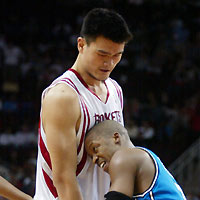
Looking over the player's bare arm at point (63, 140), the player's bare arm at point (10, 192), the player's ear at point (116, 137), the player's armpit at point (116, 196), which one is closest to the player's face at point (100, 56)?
the player's bare arm at point (63, 140)

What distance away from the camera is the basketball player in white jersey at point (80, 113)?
2.97 m

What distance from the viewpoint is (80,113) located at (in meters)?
3.07

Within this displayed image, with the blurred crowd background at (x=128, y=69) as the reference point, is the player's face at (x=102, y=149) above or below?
below

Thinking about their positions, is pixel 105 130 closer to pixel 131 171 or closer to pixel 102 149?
pixel 102 149

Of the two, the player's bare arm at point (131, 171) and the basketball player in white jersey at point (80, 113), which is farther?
the basketball player in white jersey at point (80, 113)

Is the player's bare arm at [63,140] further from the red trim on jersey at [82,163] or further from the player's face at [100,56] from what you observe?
the player's face at [100,56]

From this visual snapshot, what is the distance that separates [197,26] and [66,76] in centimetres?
1081

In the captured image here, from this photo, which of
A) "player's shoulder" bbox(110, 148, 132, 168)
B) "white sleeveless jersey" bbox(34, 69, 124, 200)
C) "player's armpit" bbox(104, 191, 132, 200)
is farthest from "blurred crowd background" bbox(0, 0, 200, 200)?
"player's armpit" bbox(104, 191, 132, 200)

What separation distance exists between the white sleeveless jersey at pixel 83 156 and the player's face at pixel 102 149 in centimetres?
8

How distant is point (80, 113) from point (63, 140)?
22cm

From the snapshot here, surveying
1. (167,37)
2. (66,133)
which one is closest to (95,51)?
(66,133)

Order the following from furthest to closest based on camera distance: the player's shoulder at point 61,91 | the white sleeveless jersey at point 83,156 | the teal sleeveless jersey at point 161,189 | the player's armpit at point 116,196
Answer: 1. the white sleeveless jersey at point 83,156
2. the player's shoulder at point 61,91
3. the teal sleeveless jersey at point 161,189
4. the player's armpit at point 116,196

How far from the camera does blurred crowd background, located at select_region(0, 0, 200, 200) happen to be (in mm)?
9875

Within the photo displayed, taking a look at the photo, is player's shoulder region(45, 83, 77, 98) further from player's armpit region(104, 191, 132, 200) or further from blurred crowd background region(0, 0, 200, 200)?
blurred crowd background region(0, 0, 200, 200)
